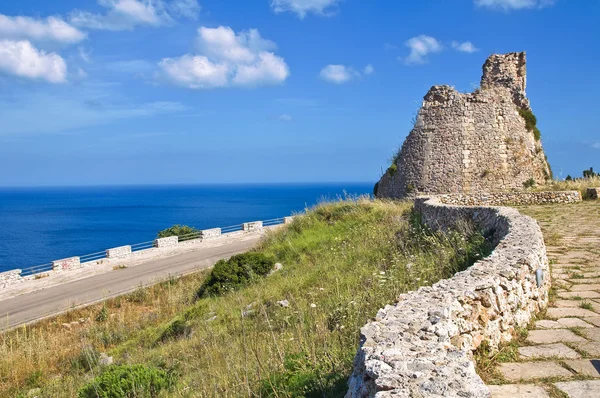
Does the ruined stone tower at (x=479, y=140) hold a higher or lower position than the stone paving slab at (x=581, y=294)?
higher

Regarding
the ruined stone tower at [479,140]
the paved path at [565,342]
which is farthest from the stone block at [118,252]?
the paved path at [565,342]

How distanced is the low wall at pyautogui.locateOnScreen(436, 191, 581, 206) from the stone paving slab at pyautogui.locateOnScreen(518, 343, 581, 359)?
1277cm

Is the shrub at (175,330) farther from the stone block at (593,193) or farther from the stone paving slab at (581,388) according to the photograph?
the stone block at (593,193)

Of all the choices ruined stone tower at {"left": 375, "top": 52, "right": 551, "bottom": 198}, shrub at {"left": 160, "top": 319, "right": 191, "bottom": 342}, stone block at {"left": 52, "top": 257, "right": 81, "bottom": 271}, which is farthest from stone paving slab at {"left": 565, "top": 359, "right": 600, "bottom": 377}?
stone block at {"left": 52, "top": 257, "right": 81, "bottom": 271}

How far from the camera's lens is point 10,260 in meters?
57.0

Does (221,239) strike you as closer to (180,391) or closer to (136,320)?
(136,320)

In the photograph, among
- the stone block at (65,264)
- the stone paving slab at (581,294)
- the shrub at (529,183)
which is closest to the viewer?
the stone paving slab at (581,294)

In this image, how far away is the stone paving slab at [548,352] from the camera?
400cm

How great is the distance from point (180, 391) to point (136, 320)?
9.35 meters

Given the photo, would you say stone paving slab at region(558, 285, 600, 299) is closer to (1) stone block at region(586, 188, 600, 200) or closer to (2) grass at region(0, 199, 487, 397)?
(2) grass at region(0, 199, 487, 397)

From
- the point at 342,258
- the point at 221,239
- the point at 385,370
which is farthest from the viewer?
the point at 221,239

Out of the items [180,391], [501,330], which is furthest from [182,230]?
[501,330]

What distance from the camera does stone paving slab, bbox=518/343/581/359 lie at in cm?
400

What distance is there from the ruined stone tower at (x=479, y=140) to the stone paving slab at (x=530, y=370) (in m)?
17.5
